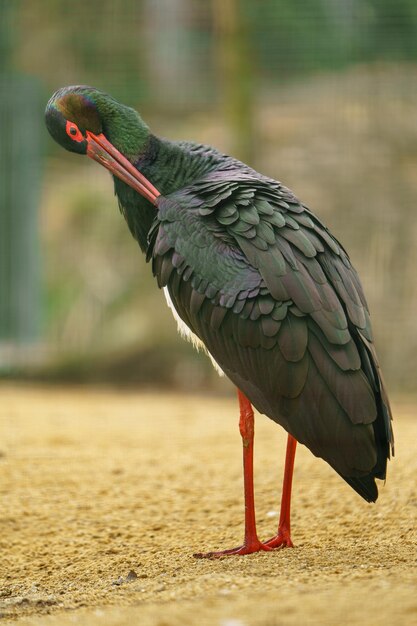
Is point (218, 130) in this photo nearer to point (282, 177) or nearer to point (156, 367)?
point (282, 177)

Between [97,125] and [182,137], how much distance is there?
5.55 metres

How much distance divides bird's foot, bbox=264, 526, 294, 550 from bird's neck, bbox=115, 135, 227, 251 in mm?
1515

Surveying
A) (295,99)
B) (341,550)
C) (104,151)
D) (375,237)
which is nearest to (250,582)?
(341,550)

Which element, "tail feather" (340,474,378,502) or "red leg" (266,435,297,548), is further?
"red leg" (266,435,297,548)

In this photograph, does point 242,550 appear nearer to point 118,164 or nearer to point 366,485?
point 366,485

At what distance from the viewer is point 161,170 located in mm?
5262

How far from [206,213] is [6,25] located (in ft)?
25.3

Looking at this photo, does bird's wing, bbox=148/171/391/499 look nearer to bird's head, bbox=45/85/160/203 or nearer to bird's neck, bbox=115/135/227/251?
bird's neck, bbox=115/135/227/251

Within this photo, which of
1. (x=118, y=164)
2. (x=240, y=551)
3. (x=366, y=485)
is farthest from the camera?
(x=118, y=164)

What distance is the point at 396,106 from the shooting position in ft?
34.6

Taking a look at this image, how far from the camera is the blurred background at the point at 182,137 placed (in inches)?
409

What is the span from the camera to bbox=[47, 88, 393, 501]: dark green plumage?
425 centimetres

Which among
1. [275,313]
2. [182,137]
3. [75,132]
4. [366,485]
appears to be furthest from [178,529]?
[182,137]

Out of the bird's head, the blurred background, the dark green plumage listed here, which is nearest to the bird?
the dark green plumage
